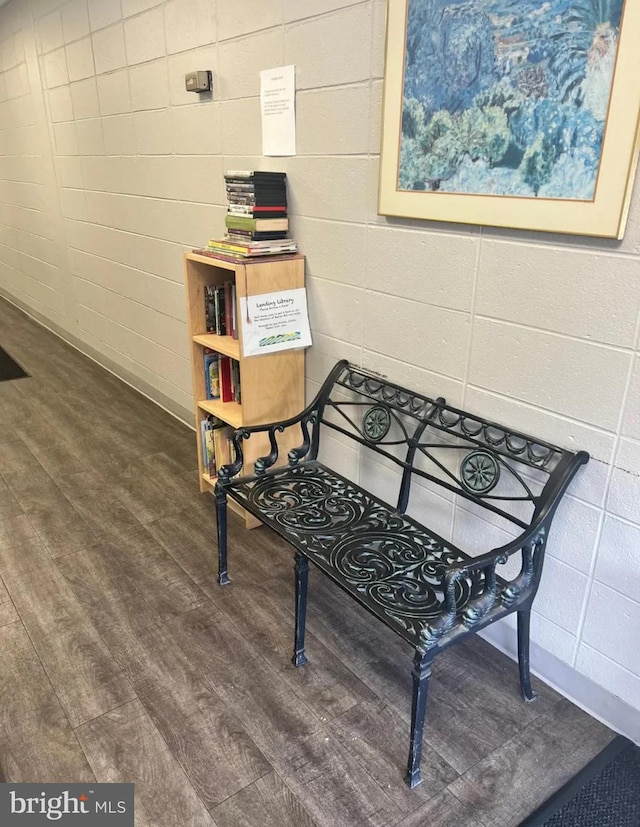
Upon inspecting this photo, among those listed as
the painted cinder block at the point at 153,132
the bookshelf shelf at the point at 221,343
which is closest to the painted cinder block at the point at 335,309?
the bookshelf shelf at the point at 221,343

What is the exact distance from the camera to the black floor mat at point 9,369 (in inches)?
171

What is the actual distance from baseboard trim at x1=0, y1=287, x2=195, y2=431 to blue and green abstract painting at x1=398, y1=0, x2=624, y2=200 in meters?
2.24

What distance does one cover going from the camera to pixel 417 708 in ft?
4.73

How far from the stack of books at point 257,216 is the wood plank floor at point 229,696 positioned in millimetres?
1175

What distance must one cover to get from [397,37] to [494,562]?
4.87ft

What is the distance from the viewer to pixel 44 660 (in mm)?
1900

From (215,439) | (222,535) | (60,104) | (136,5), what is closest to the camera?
(222,535)

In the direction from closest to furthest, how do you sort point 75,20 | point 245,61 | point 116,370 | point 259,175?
point 259,175 < point 245,61 < point 75,20 < point 116,370

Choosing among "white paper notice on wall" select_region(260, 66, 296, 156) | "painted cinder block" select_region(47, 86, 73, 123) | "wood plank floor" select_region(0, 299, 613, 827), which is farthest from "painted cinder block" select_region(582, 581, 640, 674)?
"painted cinder block" select_region(47, 86, 73, 123)

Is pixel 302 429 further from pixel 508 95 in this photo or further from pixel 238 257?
pixel 508 95

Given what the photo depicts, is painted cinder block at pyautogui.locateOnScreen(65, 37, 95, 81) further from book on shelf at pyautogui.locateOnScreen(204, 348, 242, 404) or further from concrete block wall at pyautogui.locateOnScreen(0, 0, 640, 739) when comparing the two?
book on shelf at pyautogui.locateOnScreen(204, 348, 242, 404)

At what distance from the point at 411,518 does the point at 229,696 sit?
77 centimetres

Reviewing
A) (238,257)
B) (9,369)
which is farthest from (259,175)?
(9,369)

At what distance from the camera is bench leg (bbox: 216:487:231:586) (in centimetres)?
209
